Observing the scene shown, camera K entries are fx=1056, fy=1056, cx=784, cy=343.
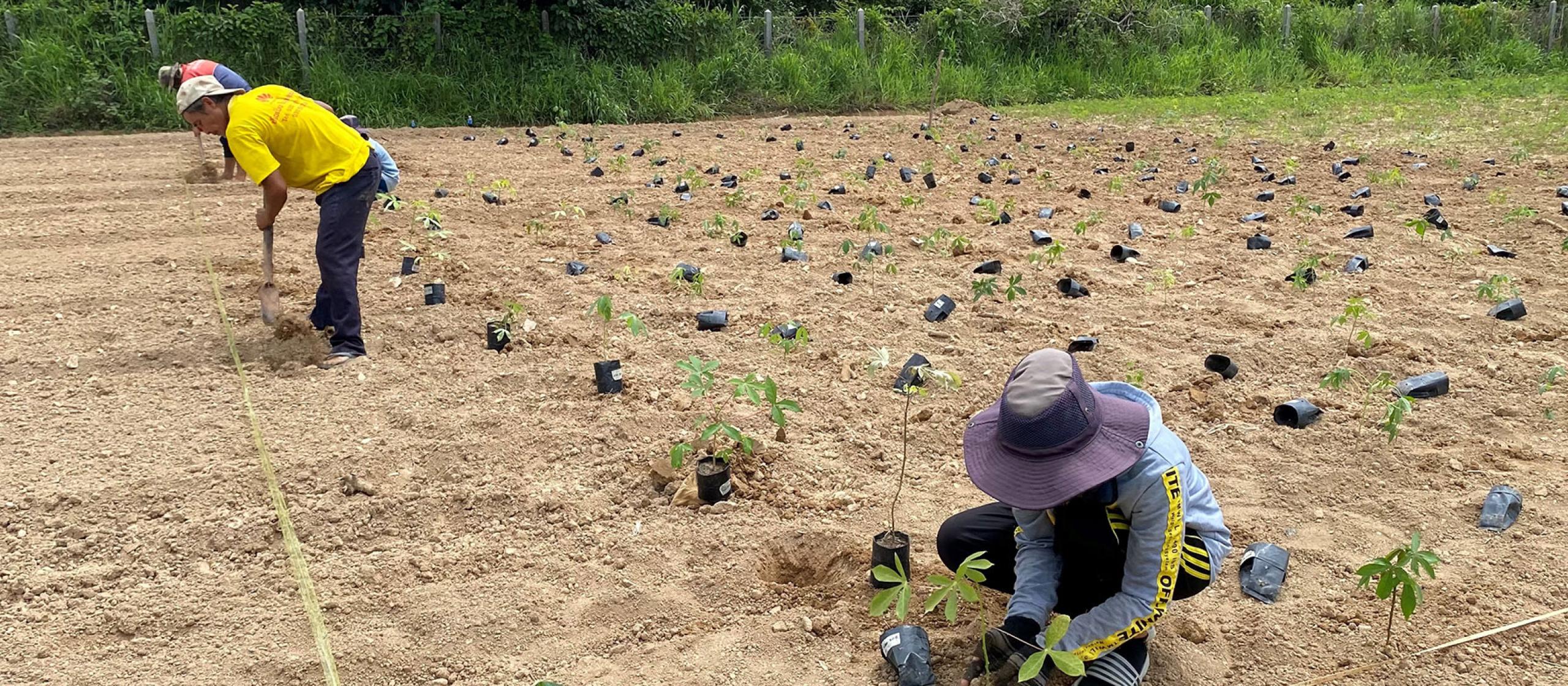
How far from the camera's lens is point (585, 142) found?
9383 millimetres

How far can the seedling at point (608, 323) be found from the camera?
3.72m

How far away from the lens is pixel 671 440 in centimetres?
337

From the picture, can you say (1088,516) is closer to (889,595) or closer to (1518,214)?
(889,595)

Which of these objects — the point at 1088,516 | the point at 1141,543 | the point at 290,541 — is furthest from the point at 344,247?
the point at 1141,543

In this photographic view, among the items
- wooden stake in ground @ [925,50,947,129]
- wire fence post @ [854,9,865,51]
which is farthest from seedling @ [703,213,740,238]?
wire fence post @ [854,9,865,51]

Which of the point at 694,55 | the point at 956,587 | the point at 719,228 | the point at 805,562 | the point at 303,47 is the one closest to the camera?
the point at 956,587

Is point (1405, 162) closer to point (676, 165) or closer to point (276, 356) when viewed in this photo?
point (676, 165)

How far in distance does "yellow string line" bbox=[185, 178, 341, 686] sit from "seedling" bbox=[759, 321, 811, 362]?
1.71 metres

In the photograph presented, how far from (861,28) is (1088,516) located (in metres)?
13.1

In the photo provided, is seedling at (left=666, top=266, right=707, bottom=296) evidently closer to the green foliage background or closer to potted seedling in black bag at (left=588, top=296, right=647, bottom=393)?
potted seedling in black bag at (left=588, top=296, right=647, bottom=393)

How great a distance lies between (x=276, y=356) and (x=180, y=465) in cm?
106

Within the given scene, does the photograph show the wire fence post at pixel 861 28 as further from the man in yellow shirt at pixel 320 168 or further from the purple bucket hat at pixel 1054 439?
the purple bucket hat at pixel 1054 439

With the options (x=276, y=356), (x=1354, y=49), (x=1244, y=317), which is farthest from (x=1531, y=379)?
(x=1354, y=49)

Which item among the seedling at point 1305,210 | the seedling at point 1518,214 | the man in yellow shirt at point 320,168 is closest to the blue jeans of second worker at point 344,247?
the man in yellow shirt at point 320,168
